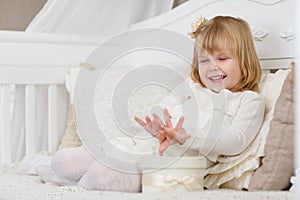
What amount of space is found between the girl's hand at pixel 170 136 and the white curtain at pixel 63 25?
30.9 inches

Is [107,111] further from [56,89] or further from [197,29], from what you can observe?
[197,29]

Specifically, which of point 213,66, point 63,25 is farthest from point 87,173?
point 63,25

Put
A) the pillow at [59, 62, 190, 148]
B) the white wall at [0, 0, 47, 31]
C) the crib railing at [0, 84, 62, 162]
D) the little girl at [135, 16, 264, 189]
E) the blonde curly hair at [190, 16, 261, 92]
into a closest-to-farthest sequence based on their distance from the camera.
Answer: the little girl at [135, 16, 264, 189] → the blonde curly hair at [190, 16, 261, 92] → the pillow at [59, 62, 190, 148] → the crib railing at [0, 84, 62, 162] → the white wall at [0, 0, 47, 31]

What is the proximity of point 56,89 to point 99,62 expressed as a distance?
0.54 feet

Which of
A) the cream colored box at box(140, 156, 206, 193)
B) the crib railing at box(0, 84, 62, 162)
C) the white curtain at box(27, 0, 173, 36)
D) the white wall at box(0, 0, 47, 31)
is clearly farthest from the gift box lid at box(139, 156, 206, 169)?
the white wall at box(0, 0, 47, 31)

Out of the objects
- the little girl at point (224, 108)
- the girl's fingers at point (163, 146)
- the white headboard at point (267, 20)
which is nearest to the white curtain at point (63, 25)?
the white headboard at point (267, 20)

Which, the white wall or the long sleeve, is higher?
Result: the white wall

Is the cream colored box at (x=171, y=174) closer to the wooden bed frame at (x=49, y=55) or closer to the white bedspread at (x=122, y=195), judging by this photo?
the white bedspread at (x=122, y=195)

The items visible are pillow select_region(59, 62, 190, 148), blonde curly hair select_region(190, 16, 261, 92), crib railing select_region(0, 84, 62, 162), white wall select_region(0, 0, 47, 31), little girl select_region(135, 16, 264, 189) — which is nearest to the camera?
little girl select_region(135, 16, 264, 189)

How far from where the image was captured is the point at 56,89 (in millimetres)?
1844

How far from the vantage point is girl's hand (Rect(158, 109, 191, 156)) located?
1.13 meters

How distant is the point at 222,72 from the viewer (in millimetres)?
1393

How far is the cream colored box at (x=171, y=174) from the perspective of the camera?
1158 mm

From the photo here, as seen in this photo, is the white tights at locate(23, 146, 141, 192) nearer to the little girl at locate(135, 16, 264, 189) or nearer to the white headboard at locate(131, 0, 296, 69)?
the little girl at locate(135, 16, 264, 189)
